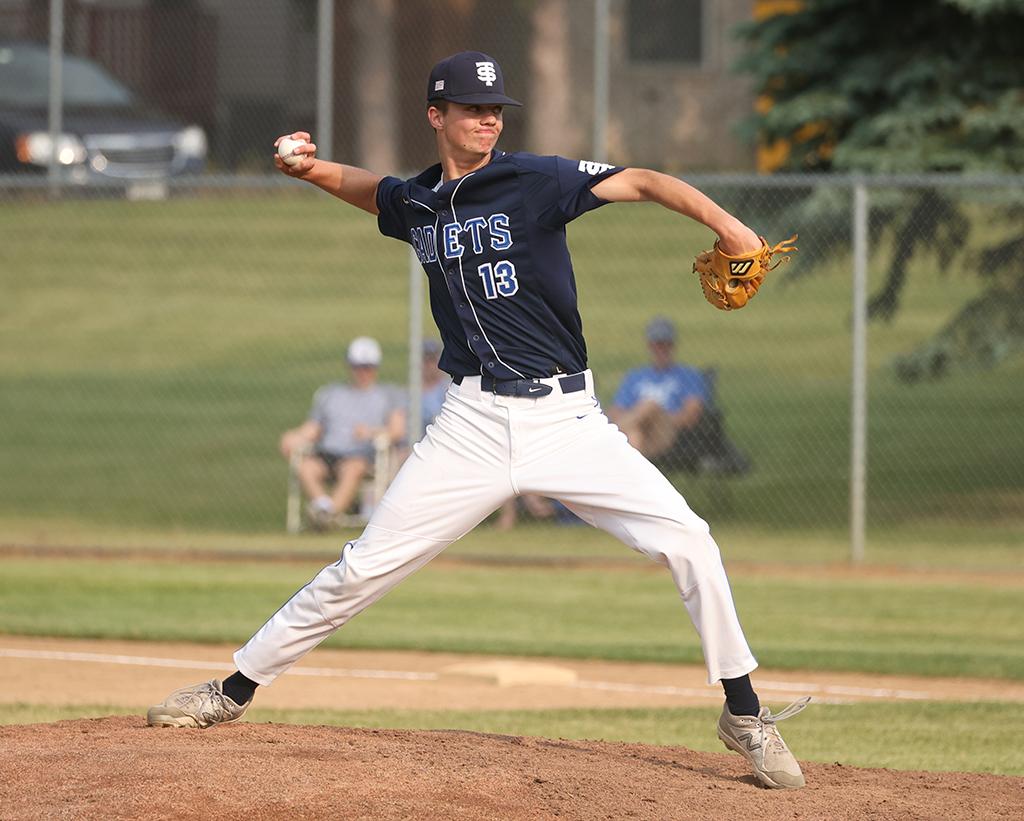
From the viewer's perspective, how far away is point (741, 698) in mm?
5293

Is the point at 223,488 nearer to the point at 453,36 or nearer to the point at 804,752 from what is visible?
the point at 453,36

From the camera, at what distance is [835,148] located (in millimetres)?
13953

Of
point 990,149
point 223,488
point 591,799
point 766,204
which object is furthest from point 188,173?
point 591,799

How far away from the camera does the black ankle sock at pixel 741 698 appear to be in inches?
208

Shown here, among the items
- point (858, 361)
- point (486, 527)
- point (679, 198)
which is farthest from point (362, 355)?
point (679, 198)

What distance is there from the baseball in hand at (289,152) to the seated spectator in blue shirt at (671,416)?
7.50 m

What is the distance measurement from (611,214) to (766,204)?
7.26m

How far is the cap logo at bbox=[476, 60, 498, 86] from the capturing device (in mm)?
5363

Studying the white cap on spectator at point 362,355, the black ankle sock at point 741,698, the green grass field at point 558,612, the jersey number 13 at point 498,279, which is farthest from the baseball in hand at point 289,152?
the white cap on spectator at point 362,355

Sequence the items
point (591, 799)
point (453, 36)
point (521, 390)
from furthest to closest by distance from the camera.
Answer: point (453, 36) < point (521, 390) < point (591, 799)

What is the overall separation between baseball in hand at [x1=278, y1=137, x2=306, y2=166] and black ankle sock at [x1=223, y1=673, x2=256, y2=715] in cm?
166

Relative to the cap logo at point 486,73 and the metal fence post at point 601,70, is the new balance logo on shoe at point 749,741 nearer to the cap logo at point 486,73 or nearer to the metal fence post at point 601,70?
the cap logo at point 486,73

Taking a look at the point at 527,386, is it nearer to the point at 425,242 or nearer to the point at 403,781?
the point at 425,242

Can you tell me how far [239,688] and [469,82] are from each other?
2.04 meters
